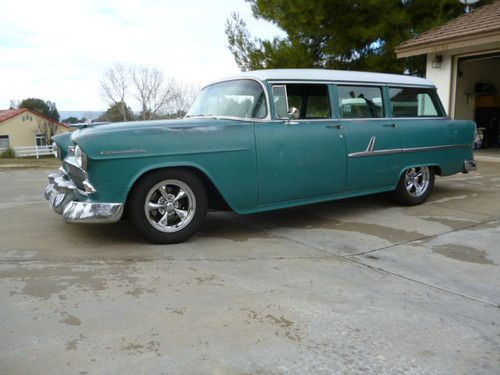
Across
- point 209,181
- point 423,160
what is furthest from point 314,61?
point 209,181

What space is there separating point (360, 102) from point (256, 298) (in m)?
3.36

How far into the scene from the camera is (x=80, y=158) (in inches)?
163

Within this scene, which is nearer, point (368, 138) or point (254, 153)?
point (254, 153)

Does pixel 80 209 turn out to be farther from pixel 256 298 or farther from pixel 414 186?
pixel 414 186

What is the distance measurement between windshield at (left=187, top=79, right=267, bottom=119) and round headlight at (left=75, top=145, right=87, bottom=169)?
5.24 feet

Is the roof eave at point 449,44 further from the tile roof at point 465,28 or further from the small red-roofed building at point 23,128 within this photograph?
the small red-roofed building at point 23,128

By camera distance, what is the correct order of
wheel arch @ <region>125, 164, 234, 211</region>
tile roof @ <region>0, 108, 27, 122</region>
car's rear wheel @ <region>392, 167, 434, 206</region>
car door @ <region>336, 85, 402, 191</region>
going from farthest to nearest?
tile roof @ <region>0, 108, 27, 122</region> → car's rear wheel @ <region>392, 167, 434, 206</region> → car door @ <region>336, 85, 402, 191</region> → wheel arch @ <region>125, 164, 234, 211</region>

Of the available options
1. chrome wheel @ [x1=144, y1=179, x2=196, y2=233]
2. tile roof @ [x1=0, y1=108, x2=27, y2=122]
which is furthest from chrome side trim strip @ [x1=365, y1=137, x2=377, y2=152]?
tile roof @ [x1=0, y1=108, x2=27, y2=122]

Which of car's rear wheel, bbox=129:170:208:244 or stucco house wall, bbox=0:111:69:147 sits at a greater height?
stucco house wall, bbox=0:111:69:147

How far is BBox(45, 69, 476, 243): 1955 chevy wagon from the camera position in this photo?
4137 millimetres

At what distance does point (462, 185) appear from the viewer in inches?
311

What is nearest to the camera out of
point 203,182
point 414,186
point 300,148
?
point 203,182

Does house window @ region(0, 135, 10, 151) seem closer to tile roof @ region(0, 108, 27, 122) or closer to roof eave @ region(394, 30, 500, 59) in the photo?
tile roof @ region(0, 108, 27, 122)

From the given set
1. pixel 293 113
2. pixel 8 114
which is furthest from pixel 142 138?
pixel 8 114
